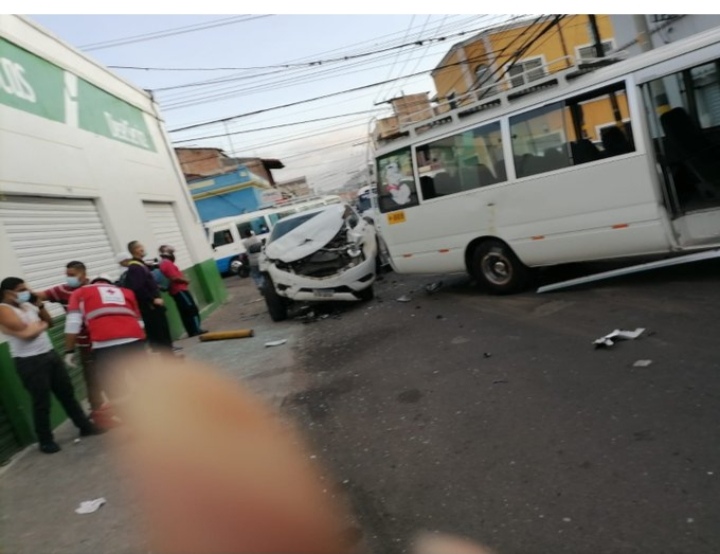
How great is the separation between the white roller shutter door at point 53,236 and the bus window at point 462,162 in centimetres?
511

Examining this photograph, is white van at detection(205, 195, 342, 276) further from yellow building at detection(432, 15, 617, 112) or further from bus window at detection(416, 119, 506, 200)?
bus window at detection(416, 119, 506, 200)

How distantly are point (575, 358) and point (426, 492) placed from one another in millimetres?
2137

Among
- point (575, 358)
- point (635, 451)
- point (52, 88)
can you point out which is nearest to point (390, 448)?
point (635, 451)

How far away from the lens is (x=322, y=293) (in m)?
8.92

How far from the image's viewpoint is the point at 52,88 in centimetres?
822

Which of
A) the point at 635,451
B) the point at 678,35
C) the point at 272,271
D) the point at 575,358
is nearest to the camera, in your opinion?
the point at 635,451

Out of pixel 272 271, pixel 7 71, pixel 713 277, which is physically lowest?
pixel 713 277

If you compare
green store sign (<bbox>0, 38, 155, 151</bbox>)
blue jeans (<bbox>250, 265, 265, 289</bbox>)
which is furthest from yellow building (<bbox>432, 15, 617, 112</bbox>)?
green store sign (<bbox>0, 38, 155, 151</bbox>)

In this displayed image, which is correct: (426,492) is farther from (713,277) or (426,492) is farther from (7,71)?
(7,71)

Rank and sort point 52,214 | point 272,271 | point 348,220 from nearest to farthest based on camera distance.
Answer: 1. point 52,214
2. point 272,271
3. point 348,220

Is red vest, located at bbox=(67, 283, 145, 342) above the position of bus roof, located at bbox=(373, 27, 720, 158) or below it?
below

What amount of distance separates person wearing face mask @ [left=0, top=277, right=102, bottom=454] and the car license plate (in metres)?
4.34

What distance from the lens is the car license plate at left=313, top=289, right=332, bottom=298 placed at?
8.91 metres

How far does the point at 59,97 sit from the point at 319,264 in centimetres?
476
